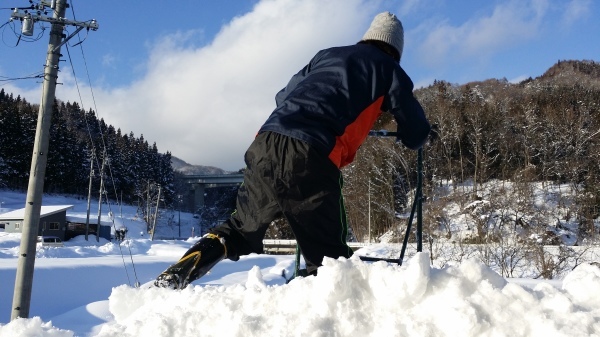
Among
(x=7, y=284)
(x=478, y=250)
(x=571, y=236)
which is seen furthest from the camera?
(x=571, y=236)

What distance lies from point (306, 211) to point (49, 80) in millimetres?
7392

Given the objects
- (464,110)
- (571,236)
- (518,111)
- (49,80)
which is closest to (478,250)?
(571,236)

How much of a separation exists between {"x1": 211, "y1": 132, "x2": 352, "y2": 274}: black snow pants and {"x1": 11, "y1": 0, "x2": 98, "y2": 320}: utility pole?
21.1 feet

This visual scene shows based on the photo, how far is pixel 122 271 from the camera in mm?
11453

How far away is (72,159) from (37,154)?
52.4 metres

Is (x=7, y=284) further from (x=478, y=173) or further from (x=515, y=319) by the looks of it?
(x=478, y=173)

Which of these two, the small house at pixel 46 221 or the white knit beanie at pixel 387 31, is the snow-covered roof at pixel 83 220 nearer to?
the small house at pixel 46 221

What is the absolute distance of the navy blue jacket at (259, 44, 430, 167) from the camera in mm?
2324

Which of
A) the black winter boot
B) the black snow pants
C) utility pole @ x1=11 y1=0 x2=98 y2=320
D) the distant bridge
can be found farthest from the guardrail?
the distant bridge

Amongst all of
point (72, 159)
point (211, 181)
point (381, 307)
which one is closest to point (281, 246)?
point (381, 307)

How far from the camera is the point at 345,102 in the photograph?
2371 millimetres

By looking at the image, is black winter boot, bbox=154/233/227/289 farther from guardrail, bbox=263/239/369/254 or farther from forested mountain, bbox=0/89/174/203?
forested mountain, bbox=0/89/174/203

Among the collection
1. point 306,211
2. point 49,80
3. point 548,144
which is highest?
point 548,144

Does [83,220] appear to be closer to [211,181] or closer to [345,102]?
[211,181]
